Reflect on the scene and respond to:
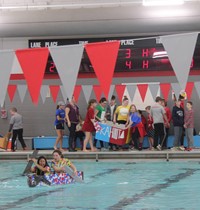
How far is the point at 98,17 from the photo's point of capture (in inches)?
703

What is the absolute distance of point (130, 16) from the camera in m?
17.7

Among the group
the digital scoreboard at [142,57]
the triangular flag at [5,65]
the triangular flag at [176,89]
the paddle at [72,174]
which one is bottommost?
the paddle at [72,174]

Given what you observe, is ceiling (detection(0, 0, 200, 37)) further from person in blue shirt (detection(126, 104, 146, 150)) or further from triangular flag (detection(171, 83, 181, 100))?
person in blue shirt (detection(126, 104, 146, 150))

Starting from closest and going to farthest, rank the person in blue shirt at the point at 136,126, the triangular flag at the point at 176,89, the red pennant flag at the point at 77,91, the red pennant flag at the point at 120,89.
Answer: the person in blue shirt at the point at 136,126, the triangular flag at the point at 176,89, the red pennant flag at the point at 120,89, the red pennant flag at the point at 77,91

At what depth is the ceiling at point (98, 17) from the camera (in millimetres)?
17391

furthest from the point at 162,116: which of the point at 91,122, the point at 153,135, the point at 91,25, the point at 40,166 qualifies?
the point at 40,166

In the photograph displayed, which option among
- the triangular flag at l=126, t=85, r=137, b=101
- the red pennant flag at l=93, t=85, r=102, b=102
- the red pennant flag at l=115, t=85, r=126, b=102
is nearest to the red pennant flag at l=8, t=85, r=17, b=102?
the red pennant flag at l=93, t=85, r=102, b=102

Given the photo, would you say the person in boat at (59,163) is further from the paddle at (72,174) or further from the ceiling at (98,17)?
the ceiling at (98,17)

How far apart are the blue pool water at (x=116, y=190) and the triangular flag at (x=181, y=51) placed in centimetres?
207

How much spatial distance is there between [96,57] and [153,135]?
8482 millimetres

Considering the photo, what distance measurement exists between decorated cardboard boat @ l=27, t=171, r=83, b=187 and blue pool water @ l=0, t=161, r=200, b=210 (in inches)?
7.0

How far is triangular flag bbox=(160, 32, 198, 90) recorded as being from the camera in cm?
1069

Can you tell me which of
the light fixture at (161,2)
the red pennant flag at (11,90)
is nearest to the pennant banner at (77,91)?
the red pennant flag at (11,90)

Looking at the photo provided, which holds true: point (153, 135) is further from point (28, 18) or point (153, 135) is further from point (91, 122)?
point (28, 18)
